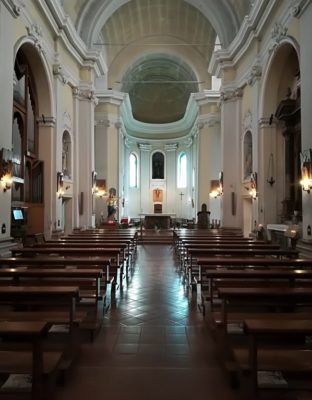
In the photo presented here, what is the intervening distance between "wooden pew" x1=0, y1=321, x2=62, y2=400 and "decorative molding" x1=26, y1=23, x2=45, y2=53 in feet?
33.5

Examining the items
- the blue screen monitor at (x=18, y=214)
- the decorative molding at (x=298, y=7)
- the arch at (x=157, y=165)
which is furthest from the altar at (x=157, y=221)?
the decorative molding at (x=298, y=7)

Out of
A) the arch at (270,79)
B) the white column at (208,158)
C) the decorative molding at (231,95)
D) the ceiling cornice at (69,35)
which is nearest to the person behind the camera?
the arch at (270,79)

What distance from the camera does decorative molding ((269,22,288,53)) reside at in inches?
421

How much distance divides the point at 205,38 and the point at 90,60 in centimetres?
803

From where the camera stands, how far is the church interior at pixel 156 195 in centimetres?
345

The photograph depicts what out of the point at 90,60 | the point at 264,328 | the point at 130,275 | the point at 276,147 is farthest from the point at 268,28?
the point at 264,328

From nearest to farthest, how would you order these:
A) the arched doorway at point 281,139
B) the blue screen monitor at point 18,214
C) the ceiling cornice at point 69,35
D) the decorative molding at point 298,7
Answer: the decorative molding at point 298,7 < the blue screen monitor at point 18,214 < the arched doorway at point 281,139 < the ceiling cornice at point 69,35

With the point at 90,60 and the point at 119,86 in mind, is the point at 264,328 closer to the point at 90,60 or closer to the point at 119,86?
the point at 90,60

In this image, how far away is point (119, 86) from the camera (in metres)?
23.7

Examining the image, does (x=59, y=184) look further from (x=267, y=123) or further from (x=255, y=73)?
(x=255, y=73)

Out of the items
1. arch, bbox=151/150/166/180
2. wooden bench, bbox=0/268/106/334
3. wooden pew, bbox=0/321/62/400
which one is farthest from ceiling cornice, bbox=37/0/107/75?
arch, bbox=151/150/166/180

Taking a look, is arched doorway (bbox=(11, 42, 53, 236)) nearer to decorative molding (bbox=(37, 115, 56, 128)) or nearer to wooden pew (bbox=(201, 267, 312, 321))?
decorative molding (bbox=(37, 115, 56, 128))

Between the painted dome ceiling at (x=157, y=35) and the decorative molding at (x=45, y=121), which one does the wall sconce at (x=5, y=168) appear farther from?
the painted dome ceiling at (x=157, y=35)

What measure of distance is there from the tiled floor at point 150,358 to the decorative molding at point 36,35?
8.35 metres
